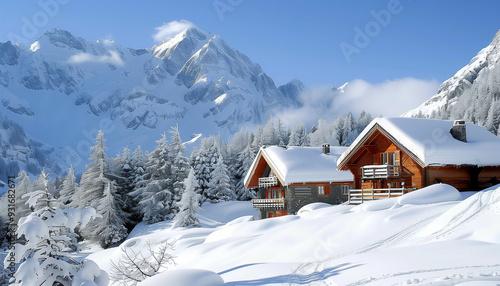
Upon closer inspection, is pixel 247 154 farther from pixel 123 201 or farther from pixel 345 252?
pixel 345 252

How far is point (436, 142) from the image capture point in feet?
87.1

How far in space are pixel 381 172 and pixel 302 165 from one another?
10401mm

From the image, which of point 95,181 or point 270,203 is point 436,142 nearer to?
point 270,203

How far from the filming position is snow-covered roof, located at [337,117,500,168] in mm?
25438

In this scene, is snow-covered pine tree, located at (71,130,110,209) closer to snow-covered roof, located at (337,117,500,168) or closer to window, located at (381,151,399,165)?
window, located at (381,151,399,165)

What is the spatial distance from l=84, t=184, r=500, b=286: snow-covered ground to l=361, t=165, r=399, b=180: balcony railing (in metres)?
7.54

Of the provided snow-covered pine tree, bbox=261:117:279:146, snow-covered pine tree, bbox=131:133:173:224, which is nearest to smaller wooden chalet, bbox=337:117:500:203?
snow-covered pine tree, bbox=131:133:173:224

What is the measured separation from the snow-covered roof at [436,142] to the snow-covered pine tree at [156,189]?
27.5 meters

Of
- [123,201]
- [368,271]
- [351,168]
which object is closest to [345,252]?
[368,271]

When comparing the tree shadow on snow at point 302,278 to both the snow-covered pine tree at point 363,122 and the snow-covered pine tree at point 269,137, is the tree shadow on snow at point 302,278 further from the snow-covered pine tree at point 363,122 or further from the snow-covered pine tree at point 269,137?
the snow-covered pine tree at point 363,122

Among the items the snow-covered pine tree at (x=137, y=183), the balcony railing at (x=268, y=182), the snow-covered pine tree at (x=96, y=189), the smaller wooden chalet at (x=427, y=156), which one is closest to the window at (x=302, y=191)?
the balcony railing at (x=268, y=182)

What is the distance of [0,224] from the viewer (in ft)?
167

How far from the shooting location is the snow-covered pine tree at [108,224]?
45.2 m

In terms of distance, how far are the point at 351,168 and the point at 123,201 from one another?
29.8 metres
